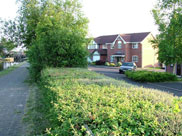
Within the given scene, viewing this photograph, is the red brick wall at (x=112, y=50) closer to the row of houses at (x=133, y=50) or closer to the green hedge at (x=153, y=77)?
the row of houses at (x=133, y=50)

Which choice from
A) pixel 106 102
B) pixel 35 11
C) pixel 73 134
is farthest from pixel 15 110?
pixel 35 11

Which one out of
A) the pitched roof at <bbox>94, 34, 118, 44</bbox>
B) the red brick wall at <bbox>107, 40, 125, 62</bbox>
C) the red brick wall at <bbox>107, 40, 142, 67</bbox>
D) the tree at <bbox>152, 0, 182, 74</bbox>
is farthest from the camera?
the pitched roof at <bbox>94, 34, 118, 44</bbox>

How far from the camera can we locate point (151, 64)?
44.5 m

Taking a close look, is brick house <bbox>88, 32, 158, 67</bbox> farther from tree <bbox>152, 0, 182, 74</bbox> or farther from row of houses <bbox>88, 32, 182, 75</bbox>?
tree <bbox>152, 0, 182, 74</bbox>

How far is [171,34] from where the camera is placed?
1727cm

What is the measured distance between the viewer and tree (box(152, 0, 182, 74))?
15859 mm

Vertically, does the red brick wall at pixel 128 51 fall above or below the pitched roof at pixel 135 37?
below

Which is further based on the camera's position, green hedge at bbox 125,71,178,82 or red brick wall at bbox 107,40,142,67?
red brick wall at bbox 107,40,142,67

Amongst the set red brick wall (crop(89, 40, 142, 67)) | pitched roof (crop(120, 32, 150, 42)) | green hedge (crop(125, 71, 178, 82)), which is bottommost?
green hedge (crop(125, 71, 178, 82))

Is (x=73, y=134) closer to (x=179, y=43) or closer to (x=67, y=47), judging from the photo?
(x=67, y=47)

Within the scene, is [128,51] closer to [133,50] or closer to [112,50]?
[133,50]

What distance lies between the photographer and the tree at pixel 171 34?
15859 millimetres

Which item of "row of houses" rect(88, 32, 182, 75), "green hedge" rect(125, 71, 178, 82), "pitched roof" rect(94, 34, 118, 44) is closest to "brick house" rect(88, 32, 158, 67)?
"row of houses" rect(88, 32, 182, 75)

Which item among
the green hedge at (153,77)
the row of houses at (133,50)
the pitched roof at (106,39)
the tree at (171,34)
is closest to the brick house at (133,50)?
the row of houses at (133,50)
